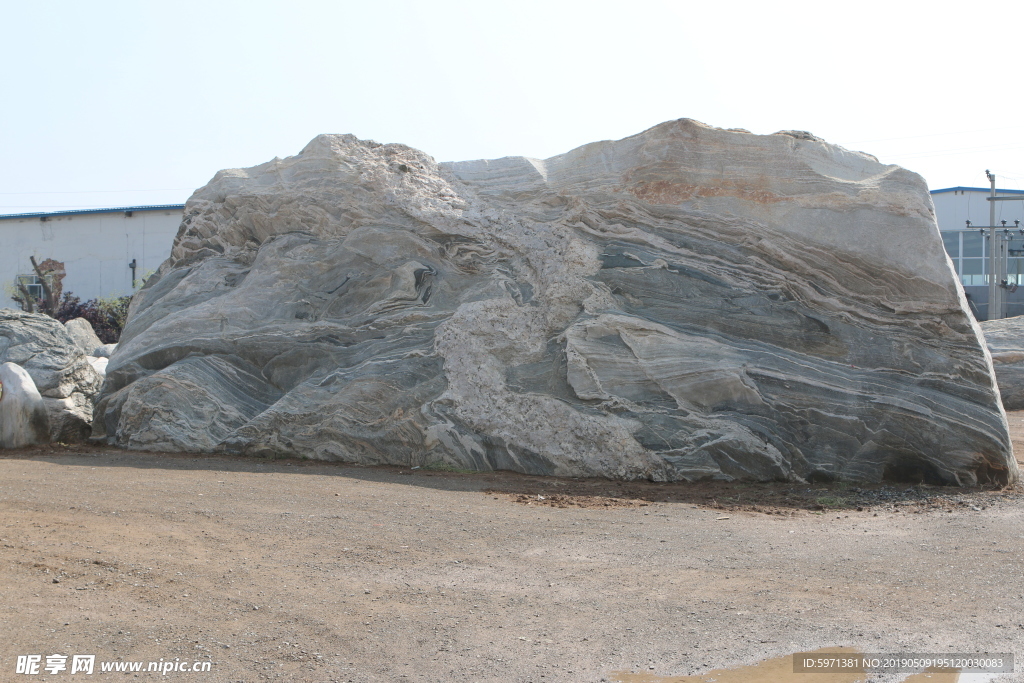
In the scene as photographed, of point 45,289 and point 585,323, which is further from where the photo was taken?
point 45,289

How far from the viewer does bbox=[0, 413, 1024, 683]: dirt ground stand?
3.65 m

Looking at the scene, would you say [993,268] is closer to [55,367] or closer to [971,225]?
[971,225]

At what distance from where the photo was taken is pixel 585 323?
8.45 m

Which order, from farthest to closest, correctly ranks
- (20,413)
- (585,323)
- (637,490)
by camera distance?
1. (20,413)
2. (585,323)
3. (637,490)

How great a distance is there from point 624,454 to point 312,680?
4.87m

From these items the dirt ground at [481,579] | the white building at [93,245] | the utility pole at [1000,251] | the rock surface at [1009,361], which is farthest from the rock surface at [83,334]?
the utility pole at [1000,251]

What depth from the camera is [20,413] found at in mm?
9422

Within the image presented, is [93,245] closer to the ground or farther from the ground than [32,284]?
farther from the ground

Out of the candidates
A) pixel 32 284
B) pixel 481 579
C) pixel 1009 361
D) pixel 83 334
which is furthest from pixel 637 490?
pixel 32 284

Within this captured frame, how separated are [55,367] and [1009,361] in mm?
15660

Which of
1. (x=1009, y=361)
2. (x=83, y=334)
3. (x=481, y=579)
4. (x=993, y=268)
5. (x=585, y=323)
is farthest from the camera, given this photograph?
(x=993, y=268)

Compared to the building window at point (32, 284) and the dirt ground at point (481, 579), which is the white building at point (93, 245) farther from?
the dirt ground at point (481, 579)

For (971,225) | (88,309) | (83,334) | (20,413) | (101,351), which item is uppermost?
(971,225)

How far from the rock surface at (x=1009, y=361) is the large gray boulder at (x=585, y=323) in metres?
8.50
